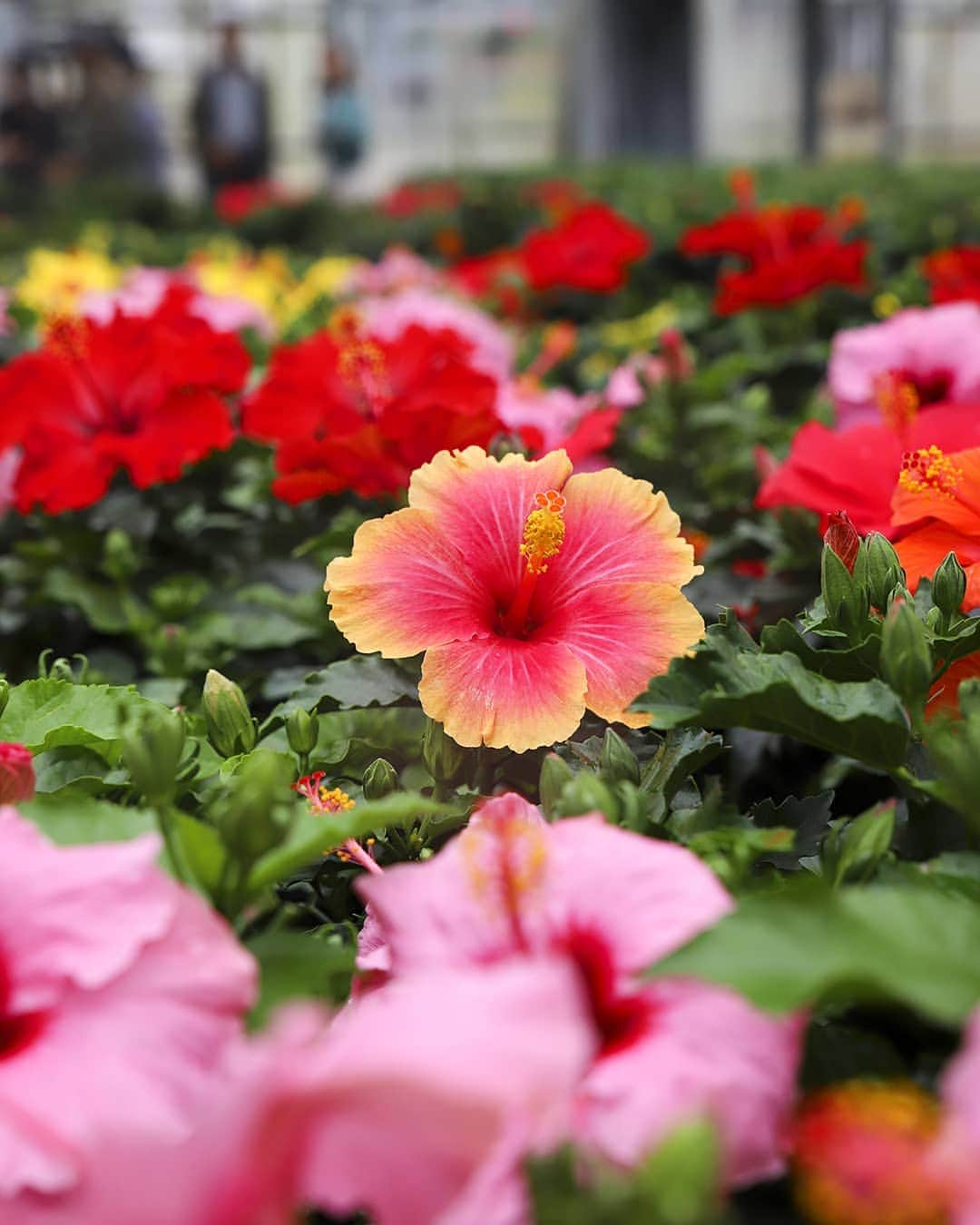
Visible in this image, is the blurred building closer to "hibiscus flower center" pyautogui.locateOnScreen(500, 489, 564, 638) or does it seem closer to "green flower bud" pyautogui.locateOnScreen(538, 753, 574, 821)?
"hibiscus flower center" pyautogui.locateOnScreen(500, 489, 564, 638)

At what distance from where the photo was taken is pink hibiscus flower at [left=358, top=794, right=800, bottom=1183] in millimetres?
634

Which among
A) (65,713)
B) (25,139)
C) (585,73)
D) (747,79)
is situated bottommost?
(65,713)

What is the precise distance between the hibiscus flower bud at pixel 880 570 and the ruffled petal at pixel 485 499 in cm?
24

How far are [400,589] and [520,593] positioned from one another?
10cm

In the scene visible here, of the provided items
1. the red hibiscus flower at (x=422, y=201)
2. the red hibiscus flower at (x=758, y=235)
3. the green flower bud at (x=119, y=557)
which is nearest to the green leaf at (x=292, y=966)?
the green flower bud at (x=119, y=557)

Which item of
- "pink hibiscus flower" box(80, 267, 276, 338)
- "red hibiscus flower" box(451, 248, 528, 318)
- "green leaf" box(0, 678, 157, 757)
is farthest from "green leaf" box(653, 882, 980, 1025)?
"red hibiscus flower" box(451, 248, 528, 318)

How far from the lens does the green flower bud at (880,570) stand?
105cm

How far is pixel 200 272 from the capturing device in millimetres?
4754

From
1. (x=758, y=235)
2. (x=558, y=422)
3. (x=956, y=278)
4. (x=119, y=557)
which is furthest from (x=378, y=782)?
(x=758, y=235)

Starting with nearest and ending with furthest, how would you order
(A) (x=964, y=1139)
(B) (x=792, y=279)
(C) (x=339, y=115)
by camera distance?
(A) (x=964, y=1139) → (B) (x=792, y=279) → (C) (x=339, y=115)

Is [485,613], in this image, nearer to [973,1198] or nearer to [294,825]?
[294,825]

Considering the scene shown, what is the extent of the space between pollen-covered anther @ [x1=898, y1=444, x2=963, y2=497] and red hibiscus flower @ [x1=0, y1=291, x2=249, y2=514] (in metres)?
0.85

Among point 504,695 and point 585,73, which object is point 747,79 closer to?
point 585,73

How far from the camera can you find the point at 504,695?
1029 mm
